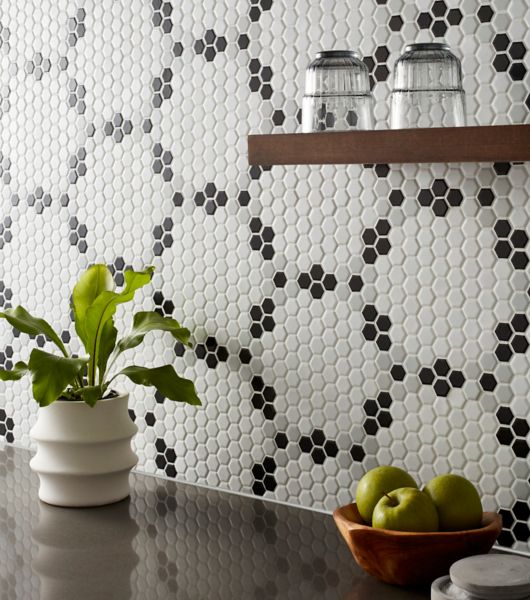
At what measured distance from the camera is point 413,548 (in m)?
1.38

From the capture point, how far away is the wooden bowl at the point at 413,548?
138cm

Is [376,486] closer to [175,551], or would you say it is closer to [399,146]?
[175,551]

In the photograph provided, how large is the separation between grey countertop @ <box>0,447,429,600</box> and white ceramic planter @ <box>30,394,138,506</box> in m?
0.03

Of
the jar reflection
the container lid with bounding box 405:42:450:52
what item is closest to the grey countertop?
the jar reflection

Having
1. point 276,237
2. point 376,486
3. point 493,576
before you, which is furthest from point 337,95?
point 493,576

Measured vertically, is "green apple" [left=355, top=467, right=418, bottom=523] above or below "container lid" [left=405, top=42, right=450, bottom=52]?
below

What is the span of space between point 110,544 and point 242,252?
0.60m

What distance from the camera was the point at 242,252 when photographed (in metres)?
1.87

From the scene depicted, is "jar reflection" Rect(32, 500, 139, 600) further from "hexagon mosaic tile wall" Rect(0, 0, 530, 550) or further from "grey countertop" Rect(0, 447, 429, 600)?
"hexagon mosaic tile wall" Rect(0, 0, 530, 550)

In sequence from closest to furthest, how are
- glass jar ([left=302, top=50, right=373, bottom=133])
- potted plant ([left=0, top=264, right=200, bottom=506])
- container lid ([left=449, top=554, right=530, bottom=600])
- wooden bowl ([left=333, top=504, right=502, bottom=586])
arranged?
container lid ([left=449, top=554, right=530, bottom=600]) < wooden bowl ([left=333, top=504, right=502, bottom=586]) < glass jar ([left=302, top=50, right=373, bottom=133]) < potted plant ([left=0, top=264, right=200, bottom=506])

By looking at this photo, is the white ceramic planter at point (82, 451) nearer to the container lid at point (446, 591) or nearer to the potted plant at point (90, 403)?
the potted plant at point (90, 403)

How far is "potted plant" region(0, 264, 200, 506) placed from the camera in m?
1.79

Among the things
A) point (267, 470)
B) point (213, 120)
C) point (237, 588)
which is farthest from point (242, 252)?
point (237, 588)

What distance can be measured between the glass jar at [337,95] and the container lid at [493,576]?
68 cm
